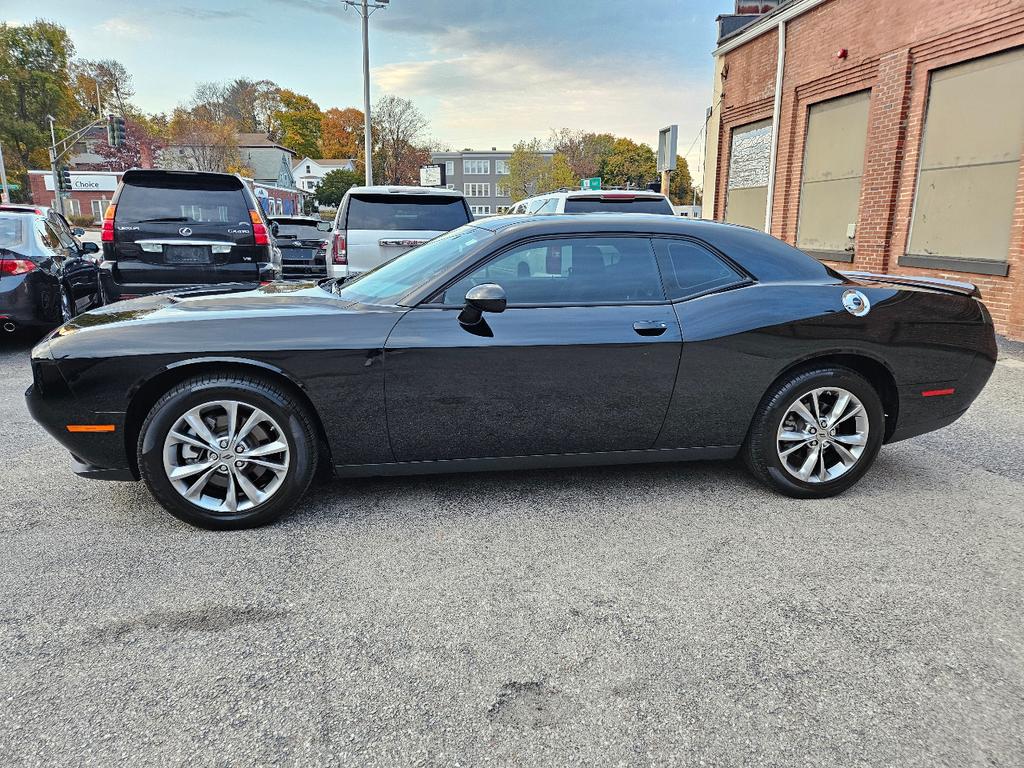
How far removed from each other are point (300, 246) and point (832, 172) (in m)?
10.7

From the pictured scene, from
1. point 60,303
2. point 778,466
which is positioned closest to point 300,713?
point 778,466

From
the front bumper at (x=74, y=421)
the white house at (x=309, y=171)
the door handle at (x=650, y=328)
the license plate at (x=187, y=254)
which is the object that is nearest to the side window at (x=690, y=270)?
the door handle at (x=650, y=328)

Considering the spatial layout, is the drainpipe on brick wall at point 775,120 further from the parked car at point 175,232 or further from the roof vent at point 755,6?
the parked car at point 175,232

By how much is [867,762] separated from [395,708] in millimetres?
1361

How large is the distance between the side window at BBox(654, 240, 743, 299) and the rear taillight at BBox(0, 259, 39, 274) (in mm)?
6817

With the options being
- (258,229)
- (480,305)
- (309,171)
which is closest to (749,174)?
(258,229)

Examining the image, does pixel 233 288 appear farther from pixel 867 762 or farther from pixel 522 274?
pixel 867 762

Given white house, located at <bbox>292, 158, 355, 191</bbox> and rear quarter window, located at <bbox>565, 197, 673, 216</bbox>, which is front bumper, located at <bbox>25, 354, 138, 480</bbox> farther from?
white house, located at <bbox>292, 158, 355, 191</bbox>

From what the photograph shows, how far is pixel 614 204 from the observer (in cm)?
893

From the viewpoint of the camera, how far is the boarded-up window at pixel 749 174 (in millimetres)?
15172

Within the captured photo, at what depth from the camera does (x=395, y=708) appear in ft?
7.12

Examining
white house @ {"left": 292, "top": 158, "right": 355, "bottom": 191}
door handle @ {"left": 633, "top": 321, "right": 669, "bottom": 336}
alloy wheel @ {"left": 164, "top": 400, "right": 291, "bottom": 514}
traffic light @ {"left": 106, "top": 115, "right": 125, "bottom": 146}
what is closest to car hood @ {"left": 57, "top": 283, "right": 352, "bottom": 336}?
alloy wheel @ {"left": 164, "top": 400, "right": 291, "bottom": 514}

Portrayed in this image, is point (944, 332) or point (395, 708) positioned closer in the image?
point (395, 708)

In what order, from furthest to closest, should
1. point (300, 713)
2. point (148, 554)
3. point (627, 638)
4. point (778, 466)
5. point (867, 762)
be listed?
point (778, 466) < point (148, 554) < point (627, 638) < point (300, 713) < point (867, 762)
